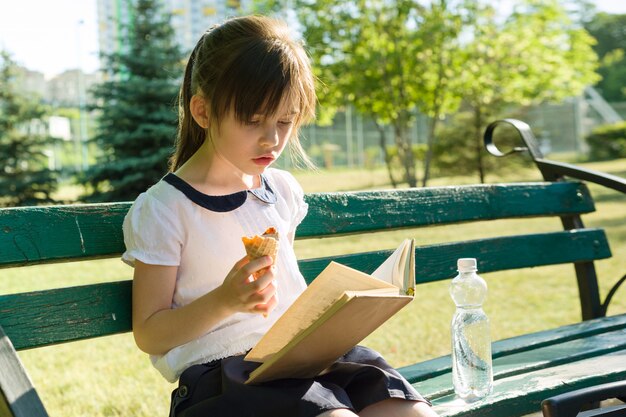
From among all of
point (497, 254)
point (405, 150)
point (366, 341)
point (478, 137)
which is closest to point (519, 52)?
point (405, 150)

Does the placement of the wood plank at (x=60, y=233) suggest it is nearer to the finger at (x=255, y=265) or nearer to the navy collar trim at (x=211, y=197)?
the navy collar trim at (x=211, y=197)

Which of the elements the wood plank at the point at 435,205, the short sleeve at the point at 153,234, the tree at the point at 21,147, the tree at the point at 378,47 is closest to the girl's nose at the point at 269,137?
the short sleeve at the point at 153,234

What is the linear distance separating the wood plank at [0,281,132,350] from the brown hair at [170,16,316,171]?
1.75 ft

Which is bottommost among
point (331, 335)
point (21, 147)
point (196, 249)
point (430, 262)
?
point (21, 147)

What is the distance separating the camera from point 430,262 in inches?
111

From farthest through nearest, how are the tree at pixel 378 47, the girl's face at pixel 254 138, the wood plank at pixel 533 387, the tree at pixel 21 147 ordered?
1. the tree at pixel 21 147
2. the tree at pixel 378 47
3. the wood plank at pixel 533 387
4. the girl's face at pixel 254 138

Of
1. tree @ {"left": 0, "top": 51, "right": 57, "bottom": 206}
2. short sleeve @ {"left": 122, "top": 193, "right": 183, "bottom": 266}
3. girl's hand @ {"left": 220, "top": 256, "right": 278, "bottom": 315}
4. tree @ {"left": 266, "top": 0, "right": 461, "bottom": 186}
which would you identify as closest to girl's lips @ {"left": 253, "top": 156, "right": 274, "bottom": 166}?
short sleeve @ {"left": 122, "top": 193, "right": 183, "bottom": 266}

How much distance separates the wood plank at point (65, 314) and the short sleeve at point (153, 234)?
199 mm

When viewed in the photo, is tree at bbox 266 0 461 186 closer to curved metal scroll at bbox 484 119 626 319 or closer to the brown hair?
curved metal scroll at bbox 484 119 626 319

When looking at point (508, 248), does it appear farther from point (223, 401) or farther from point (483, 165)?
point (483, 165)

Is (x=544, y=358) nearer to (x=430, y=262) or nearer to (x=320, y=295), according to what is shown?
(x=430, y=262)

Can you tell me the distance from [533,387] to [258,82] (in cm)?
Result: 112

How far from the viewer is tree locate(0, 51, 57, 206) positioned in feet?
47.3

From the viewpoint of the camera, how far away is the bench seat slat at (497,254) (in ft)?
8.80
